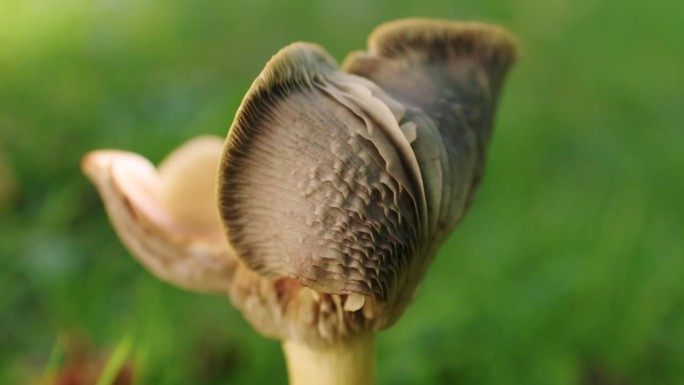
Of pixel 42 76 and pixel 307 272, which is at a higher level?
pixel 307 272

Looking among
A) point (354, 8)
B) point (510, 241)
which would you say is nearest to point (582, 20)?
point (354, 8)

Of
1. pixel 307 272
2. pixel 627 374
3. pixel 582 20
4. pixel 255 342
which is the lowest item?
pixel 627 374

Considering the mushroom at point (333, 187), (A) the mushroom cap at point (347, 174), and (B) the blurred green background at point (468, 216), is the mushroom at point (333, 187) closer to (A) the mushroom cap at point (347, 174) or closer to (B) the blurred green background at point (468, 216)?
(A) the mushroom cap at point (347, 174)

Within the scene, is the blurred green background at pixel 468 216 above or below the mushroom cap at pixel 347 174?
below

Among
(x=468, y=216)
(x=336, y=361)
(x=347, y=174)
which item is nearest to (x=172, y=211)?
(x=336, y=361)

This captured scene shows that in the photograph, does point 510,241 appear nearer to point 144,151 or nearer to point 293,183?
point 144,151

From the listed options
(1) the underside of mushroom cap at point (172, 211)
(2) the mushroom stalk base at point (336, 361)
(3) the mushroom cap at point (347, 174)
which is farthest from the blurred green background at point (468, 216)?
(3) the mushroom cap at point (347, 174)

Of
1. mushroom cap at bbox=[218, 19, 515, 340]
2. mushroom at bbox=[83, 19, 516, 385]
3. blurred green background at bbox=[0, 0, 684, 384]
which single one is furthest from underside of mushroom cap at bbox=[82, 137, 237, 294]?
blurred green background at bbox=[0, 0, 684, 384]
